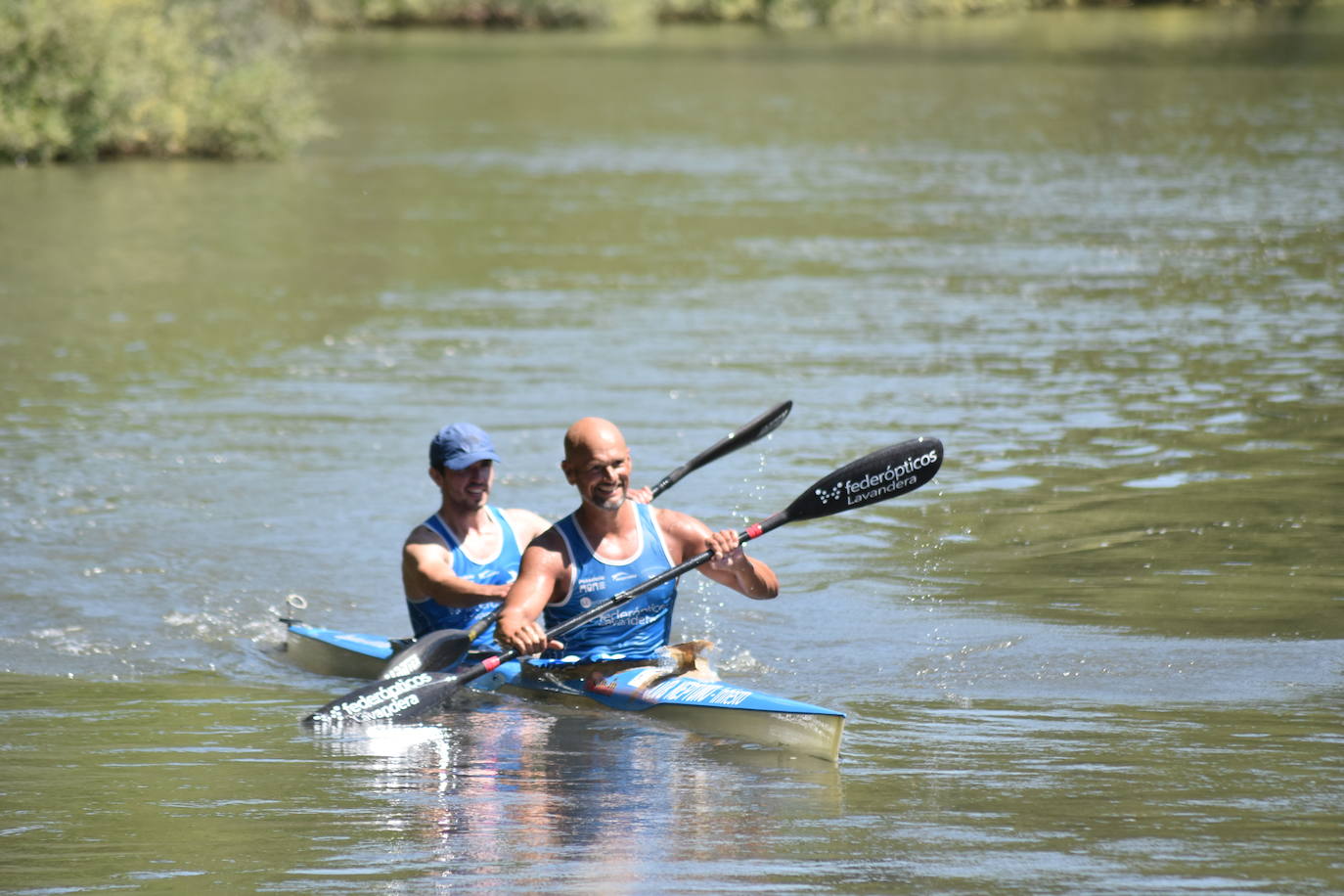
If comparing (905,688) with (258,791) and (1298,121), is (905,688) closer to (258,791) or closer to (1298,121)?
(258,791)

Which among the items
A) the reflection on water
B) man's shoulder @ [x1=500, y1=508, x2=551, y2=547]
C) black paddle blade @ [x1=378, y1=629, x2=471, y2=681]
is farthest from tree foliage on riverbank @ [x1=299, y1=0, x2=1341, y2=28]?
the reflection on water

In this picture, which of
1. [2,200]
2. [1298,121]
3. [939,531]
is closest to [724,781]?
[939,531]

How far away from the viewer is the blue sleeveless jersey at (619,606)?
312 inches

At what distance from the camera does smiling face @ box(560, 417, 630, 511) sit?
24.7ft

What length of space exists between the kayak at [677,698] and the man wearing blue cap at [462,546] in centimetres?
29

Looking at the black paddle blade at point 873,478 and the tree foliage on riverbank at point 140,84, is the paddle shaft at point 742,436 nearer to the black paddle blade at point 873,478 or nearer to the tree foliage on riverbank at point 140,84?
the black paddle blade at point 873,478

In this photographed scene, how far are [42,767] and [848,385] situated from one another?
9.31 m

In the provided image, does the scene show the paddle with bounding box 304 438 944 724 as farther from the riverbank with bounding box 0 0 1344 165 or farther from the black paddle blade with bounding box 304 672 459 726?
the riverbank with bounding box 0 0 1344 165

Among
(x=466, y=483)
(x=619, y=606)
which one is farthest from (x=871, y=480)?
(x=466, y=483)

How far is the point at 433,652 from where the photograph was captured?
8.47m

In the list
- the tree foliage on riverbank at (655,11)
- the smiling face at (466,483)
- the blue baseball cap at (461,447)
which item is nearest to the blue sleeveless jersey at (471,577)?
the smiling face at (466,483)

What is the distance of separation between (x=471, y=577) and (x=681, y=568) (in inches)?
54.8

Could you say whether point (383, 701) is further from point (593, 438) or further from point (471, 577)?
point (593, 438)

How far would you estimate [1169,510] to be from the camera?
11.6m
